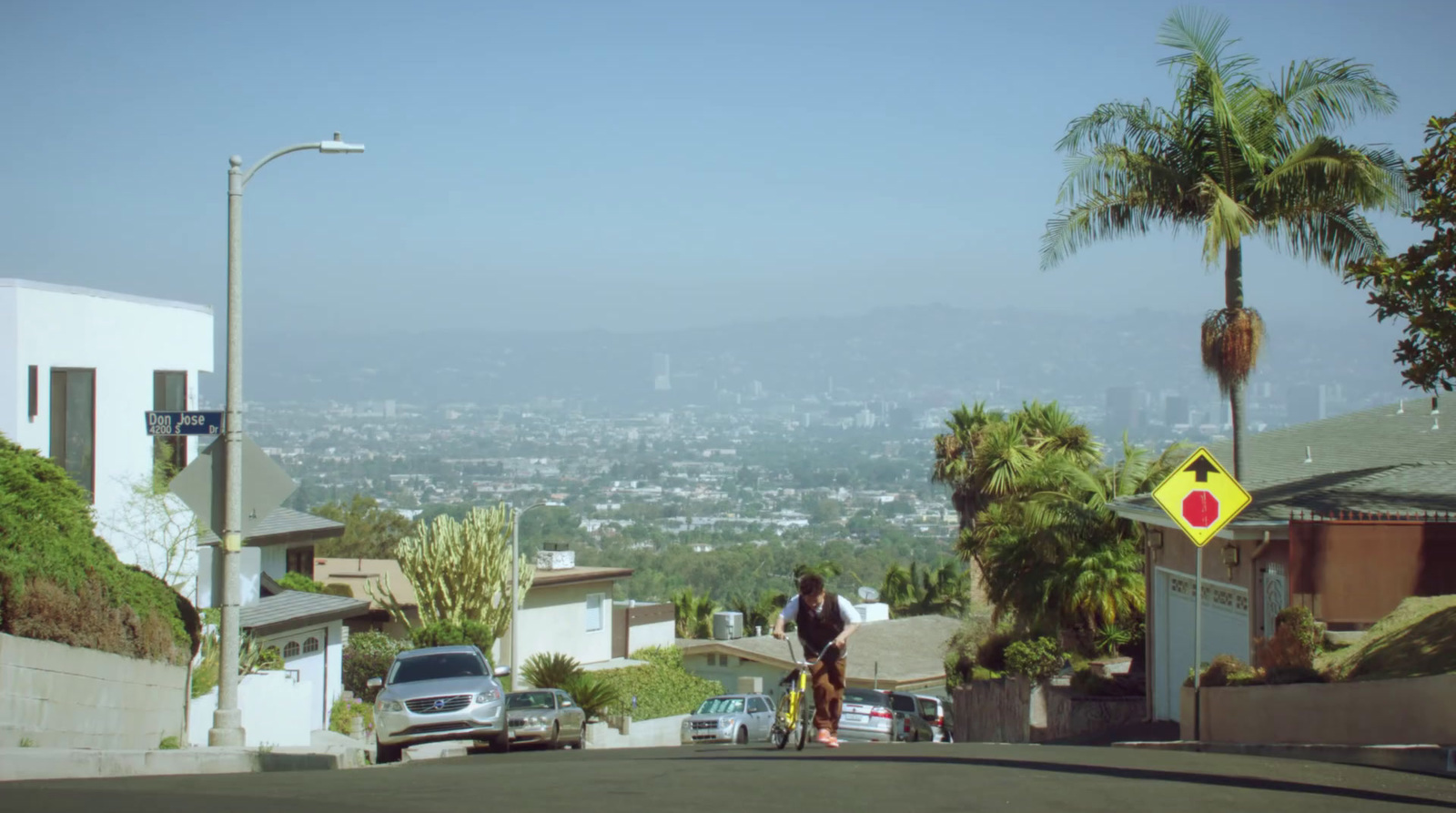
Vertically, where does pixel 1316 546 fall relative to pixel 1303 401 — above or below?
below

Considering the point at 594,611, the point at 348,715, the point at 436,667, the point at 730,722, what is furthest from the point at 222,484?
the point at 594,611

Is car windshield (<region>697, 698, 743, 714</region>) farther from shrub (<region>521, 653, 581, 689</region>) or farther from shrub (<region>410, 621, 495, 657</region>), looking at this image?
shrub (<region>410, 621, 495, 657</region>)

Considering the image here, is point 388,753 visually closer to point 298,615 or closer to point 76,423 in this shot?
point 76,423

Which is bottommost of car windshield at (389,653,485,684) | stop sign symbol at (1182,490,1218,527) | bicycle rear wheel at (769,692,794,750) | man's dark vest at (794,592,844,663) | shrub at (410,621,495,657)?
shrub at (410,621,495,657)

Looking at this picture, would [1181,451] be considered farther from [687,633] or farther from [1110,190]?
[687,633]

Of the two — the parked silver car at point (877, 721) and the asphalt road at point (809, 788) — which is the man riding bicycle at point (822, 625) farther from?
the parked silver car at point (877, 721)

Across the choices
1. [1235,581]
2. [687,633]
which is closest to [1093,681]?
[1235,581]

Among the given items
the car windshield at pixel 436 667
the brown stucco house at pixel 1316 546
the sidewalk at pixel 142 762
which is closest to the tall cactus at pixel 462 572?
the car windshield at pixel 436 667

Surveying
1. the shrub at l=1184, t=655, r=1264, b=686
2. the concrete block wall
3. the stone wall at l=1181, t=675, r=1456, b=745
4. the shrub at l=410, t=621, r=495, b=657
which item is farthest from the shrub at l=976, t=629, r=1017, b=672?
the concrete block wall
